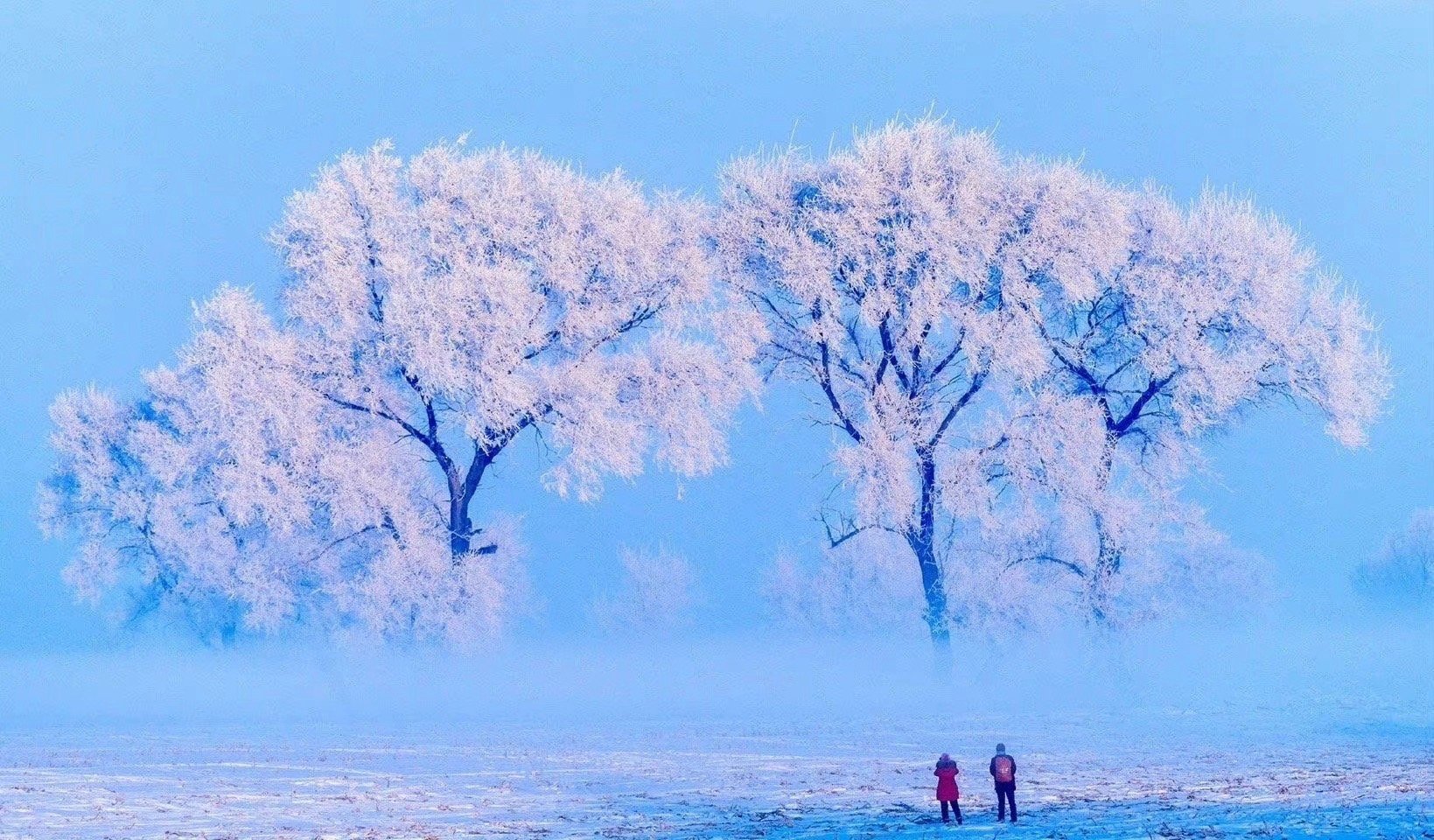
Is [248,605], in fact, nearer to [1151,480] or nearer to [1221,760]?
[1151,480]

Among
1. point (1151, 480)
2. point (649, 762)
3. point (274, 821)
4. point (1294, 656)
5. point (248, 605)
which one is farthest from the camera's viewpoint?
point (1294, 656)

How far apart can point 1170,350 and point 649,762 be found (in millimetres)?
23299

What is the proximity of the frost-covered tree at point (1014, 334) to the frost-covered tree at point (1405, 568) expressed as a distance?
49.7 m

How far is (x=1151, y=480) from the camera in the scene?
150 feet

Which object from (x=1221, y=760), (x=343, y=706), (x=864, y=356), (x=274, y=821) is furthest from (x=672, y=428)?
(x=274, y=821)

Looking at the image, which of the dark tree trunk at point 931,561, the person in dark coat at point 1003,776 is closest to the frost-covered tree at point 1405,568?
the dark tree trunk at point 931,561

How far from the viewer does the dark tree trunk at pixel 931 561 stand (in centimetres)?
4391

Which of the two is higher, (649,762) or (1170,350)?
(1170,350)

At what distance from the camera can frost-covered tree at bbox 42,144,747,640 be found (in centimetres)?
4209

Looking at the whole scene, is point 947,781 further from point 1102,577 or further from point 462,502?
point 462,502

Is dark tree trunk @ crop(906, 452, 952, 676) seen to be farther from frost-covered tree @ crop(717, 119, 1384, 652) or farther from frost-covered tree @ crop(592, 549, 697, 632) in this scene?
frost-covered tree @ crop(592, 549, 697, 632)

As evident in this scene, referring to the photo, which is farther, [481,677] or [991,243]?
[481,677]

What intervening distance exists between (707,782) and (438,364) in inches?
752

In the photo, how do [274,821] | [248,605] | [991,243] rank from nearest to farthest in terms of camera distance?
[274,821]
[991,243]
[248,605]
